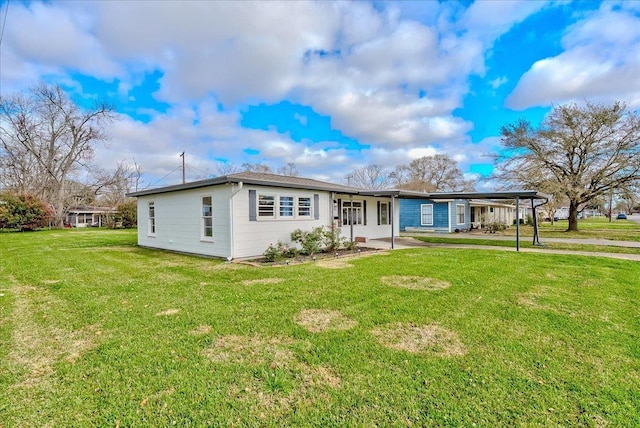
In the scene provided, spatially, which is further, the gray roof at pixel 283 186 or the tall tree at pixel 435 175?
the tall tree at pixel 435 175

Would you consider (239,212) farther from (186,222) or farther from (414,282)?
(414,282)

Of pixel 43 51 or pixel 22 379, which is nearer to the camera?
pixel 22 379

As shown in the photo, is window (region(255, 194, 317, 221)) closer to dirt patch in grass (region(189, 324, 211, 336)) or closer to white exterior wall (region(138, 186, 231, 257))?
white exterior wall (region(138, 186, 231, 257))

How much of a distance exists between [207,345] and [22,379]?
158cm

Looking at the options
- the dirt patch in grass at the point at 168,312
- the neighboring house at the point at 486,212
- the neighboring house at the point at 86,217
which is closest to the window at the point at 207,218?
the dirt patch in grass at the point at 168,312

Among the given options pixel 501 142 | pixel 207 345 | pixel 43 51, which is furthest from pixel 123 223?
pixel 501 142

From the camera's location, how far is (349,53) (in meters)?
12.2

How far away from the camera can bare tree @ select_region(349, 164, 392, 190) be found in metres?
44.6

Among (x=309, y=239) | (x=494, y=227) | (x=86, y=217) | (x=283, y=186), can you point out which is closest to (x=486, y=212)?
(x=494, y=227)

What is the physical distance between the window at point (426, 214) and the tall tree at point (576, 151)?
500 cm

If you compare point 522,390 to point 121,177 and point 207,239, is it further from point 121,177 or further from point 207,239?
point 121,177

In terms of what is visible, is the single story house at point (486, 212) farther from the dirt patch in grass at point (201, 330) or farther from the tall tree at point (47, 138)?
the tall tree at point (47, 138)

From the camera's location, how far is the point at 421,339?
11.7 feet

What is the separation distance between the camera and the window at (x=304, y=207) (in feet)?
35.9
